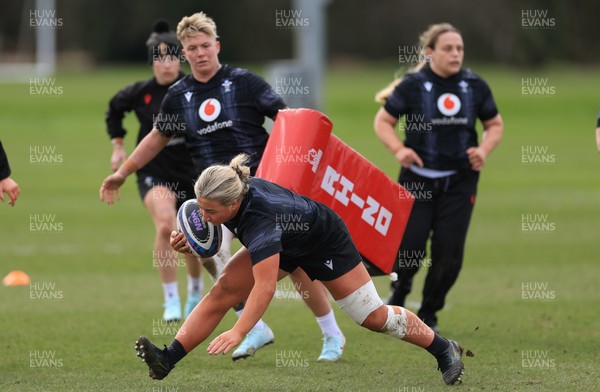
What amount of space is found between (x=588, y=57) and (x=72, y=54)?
103ft

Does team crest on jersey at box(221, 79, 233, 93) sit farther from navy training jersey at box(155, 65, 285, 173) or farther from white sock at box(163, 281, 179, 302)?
white sock at box(163, 281, 179, 302)

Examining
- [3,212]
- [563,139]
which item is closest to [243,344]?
[3,212]

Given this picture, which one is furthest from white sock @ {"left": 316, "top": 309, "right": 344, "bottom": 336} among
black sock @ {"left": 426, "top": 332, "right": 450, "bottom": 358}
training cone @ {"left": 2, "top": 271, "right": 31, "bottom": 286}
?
training cone @ {"left": 2, "top": 271, "right": 31, "bottom": 286}

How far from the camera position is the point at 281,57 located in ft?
218

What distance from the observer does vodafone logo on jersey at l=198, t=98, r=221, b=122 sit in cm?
772

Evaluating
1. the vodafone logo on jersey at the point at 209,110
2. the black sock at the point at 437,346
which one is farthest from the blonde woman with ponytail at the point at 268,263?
the vodafone logo on jersey at the point at 209,110

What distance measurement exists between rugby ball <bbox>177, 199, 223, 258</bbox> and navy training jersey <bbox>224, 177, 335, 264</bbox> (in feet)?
0.35

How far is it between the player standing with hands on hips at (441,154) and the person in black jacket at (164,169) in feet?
6.58

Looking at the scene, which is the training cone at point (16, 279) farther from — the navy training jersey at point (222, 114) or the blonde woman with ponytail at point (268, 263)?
the blonde woman with ponytail at point (268, 263)

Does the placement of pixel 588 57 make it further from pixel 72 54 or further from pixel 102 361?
pixel 102 361

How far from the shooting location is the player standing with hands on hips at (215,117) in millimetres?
7629

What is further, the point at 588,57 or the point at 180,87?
the point at 588,57

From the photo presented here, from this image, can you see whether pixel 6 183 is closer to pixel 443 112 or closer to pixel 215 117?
pixel 215 117

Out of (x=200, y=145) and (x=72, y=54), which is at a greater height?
(x=200, y=145)
